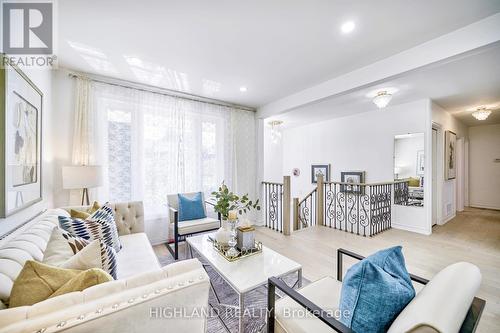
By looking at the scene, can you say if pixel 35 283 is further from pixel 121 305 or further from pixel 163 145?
pixel 163 145

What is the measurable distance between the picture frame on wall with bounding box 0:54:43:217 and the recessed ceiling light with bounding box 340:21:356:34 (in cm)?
263

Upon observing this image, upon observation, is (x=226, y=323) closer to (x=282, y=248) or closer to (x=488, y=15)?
(x=282, y=248)

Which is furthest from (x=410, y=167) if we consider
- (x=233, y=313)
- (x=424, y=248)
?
(x=233, y=313)

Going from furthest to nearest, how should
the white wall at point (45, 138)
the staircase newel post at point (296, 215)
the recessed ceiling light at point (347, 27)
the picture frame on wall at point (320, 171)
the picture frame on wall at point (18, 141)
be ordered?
1. the picture frame on wall at point (320, 171)
2. the staircase newel post at point (296, 215)
3. the white wall at point (45, 138)
4. the recessed ceiling light at point (347, 27)
5. the picture frame on wall at point (18, 141)

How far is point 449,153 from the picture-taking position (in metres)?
4.68

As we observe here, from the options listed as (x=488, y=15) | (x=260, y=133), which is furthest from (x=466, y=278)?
(x=260, y=133)

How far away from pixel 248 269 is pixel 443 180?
5.12m

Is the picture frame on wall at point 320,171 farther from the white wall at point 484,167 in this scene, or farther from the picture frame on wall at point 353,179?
the white wall at point 484,167

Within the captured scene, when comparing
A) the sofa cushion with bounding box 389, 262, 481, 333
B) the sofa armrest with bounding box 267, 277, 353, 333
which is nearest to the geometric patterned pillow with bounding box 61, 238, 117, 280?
the sofa armrest with bounding box 267, 277, 353, 333

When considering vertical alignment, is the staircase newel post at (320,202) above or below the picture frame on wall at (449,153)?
below

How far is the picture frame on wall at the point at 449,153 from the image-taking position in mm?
4518

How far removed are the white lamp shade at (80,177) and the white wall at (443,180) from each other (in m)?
5.78

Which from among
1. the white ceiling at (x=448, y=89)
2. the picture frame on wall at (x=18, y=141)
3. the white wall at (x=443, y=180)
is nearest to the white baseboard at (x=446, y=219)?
the white wall at (x=443, y=180)

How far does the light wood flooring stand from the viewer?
91.4 inches
